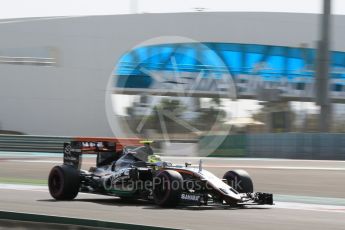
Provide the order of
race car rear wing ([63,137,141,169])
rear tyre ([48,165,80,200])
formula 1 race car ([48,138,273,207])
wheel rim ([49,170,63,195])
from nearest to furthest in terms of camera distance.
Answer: formula 1 race car ([48,138,273,207]) → rear tyre ([48,165,80,200]) → wheel rim ([49,170,63,195]) → race car rear wing ([63,137,141,169])

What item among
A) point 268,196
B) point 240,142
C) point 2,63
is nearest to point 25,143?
point 240,142

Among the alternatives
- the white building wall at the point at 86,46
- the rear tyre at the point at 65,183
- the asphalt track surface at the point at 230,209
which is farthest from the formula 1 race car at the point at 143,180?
the white building wall at the point at 86,46

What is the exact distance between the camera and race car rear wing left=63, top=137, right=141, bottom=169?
40.0 feet

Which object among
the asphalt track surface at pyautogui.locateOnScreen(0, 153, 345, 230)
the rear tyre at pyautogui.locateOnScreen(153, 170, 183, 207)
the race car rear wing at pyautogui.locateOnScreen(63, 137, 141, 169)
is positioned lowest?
the asphalt track surface at pyautogui.locateOnScreen(0, 153, 345, 230)

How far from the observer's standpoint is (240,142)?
29078 millimetres

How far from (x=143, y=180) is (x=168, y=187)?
90 cm

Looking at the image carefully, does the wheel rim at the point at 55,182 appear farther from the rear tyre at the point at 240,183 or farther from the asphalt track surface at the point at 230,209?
the rear tyre at the point at 240,183

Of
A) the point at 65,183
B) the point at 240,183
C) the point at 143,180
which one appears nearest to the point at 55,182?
the point at 65,183

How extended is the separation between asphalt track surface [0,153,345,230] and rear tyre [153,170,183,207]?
0.19 metres

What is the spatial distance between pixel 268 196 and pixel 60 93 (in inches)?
1312

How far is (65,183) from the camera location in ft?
38.4

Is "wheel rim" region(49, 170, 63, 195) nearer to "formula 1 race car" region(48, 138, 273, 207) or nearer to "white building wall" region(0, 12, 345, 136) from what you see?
"formula 1 race car" region(48, 138, 273, 207)

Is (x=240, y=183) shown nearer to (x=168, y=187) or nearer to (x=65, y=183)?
(x=168, y=187)

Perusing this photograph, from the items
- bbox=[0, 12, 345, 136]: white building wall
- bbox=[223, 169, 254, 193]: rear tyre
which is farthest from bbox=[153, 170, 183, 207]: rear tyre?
bbox=[0, 12, 345, 136]: white building wall
